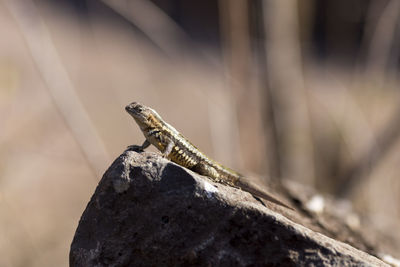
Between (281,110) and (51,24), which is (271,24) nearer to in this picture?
(281,110)

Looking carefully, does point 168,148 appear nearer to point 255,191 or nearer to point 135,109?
point 135,109

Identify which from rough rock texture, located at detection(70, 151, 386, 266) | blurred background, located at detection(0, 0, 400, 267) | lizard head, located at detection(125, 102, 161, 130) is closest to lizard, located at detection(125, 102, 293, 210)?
lizard head, located at detection(125, 102, 161, 130)

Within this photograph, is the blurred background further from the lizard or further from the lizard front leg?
the lizard front leg

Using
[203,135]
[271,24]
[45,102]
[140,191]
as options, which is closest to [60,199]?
[45,102]

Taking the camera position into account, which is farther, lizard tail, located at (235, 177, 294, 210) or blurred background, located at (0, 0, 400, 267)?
blurred background, located at (0, 0, 400, 267)

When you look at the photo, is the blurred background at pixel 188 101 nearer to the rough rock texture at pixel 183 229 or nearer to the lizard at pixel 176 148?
the lizard at pixel 176 148

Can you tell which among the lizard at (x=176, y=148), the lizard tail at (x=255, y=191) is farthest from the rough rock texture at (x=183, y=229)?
the lizard at (x=176, y=148)
